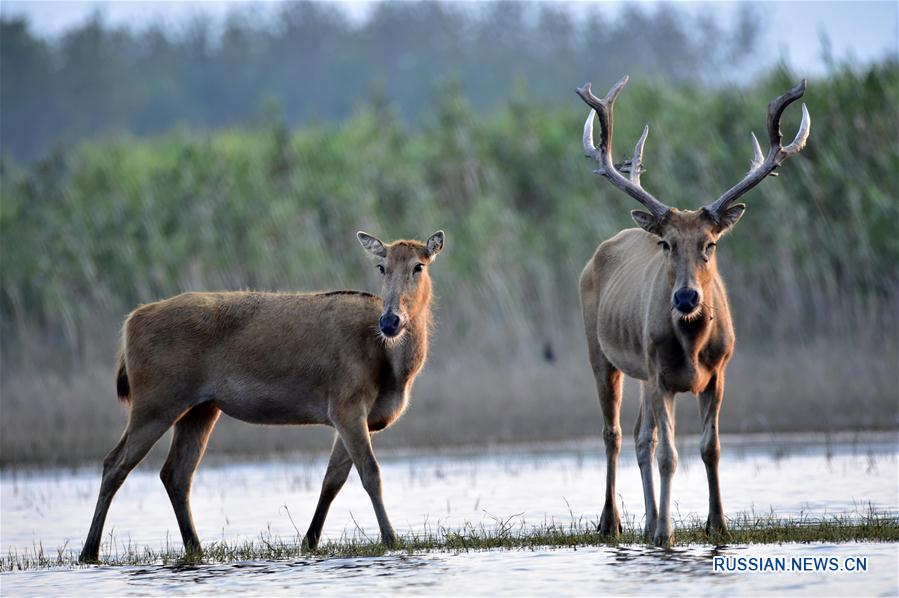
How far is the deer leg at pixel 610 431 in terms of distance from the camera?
12.3m

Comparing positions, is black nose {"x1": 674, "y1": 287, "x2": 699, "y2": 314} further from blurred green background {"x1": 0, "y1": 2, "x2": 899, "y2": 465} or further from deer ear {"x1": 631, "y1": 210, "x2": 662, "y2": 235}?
blurred green background {"x1": 0, "y1": 2, "x2": 899, "y2": 465}

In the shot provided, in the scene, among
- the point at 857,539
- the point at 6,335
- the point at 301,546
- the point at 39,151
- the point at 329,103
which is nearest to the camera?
the point at 857,539

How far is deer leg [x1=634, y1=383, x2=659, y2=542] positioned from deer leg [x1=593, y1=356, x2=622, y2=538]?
294 millimetres

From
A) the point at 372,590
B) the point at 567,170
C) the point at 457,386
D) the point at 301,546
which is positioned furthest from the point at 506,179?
the point at 372,590

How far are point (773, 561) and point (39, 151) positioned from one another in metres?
50.5

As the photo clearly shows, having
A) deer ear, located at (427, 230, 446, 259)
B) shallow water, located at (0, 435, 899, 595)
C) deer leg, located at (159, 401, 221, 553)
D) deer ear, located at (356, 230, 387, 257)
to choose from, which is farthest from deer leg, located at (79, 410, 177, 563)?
deer ear, located at (427, 230, 446, 259)

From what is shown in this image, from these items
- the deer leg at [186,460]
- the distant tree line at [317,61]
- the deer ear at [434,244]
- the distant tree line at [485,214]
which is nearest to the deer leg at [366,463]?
the deer leg at [186,460]

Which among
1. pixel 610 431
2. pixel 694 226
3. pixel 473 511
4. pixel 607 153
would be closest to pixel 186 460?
pixel 473 511

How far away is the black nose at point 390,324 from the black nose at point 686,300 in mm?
2334

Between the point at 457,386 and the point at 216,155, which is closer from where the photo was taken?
the point at 457,386

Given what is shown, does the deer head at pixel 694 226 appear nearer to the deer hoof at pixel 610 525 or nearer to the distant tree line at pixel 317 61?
the deer hoof at pixel 610 525

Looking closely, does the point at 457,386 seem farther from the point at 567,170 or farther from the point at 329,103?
the point at 329,103

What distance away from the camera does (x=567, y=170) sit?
3047 cm

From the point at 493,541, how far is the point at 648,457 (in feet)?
4.55
